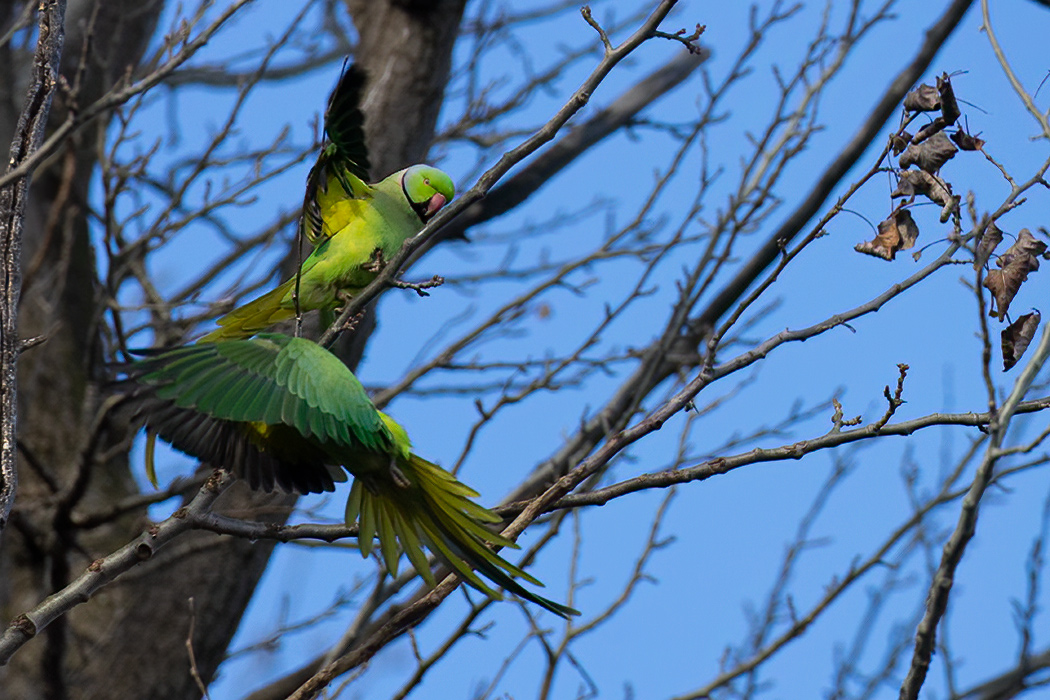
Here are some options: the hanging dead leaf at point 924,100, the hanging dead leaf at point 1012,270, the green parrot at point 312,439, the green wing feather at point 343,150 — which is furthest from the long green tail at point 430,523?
the hanging dead leaf at point 924,100

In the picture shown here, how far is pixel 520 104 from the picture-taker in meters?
5.33

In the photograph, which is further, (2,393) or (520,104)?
(520,104)

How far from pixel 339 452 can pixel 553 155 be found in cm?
265

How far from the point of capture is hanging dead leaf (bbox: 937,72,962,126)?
1823 mm

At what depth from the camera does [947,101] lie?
1.84 m

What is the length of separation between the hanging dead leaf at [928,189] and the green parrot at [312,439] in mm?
970

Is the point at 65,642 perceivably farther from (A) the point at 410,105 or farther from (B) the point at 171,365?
(A) the point at 410,105

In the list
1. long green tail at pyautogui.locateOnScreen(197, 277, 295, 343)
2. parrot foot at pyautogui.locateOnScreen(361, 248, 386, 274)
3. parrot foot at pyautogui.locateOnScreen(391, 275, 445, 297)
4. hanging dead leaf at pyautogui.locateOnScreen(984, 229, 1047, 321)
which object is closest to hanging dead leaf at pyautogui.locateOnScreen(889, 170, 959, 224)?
hanging dead leaf at pyautogui.locateOnScreen(984, 229, 1047, 321)

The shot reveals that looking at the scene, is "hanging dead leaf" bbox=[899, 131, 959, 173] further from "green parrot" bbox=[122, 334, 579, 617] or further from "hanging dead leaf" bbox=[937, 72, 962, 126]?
"green parrot" bbox=[122, 334, 579, 617]

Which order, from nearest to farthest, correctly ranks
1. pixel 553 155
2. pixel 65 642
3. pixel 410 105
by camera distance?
pixel 65 642, pixel 410 105, pixel 553 155

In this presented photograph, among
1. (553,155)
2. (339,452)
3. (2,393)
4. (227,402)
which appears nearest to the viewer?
(2,393)

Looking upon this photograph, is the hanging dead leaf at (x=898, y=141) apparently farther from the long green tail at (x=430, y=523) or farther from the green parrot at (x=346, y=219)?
the green parrot at (x=346, y=219)

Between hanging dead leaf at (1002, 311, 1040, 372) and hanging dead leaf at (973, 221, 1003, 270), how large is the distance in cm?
13

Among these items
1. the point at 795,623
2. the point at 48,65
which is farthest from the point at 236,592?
the point at 48,65
